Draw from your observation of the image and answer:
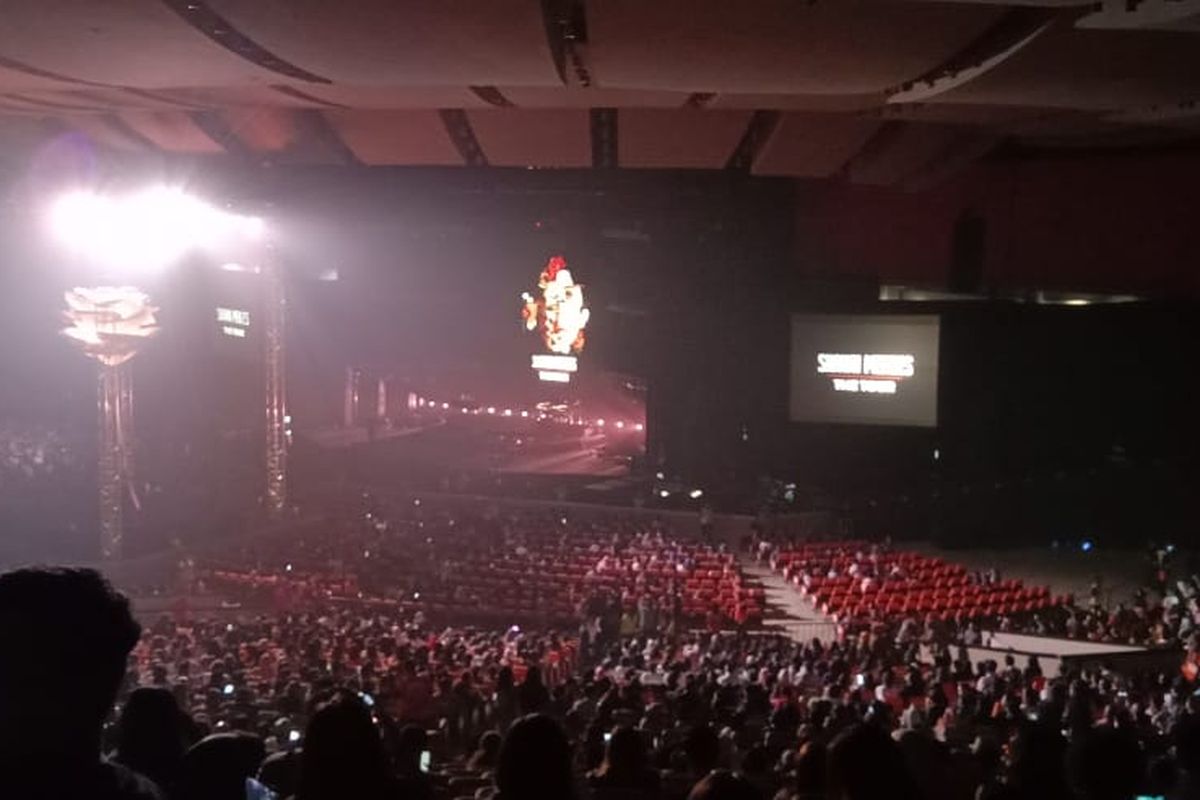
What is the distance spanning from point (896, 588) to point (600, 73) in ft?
36.7

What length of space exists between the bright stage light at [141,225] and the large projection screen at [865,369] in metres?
12.0

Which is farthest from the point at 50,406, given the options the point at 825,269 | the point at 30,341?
the point at 825,269

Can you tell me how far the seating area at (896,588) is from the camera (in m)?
18.0

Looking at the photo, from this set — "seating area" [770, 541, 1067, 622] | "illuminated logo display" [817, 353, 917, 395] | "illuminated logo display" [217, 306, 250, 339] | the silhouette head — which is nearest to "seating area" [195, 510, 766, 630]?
"seating area" [770, 541, 1067, 622]

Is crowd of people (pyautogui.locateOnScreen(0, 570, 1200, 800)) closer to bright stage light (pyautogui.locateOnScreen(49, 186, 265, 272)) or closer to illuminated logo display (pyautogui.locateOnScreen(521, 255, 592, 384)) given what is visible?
bright stage light (pyautogui.locateOnScreen(49, 186, 265, 272))

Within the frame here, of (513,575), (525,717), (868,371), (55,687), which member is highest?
(868,371)

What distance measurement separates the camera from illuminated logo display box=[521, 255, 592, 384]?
85.7ft

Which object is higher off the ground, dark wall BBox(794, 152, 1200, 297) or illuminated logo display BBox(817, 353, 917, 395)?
dark wall BBox(794, 152, 1200, 297)

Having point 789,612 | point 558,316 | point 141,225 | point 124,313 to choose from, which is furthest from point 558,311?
point 789,612

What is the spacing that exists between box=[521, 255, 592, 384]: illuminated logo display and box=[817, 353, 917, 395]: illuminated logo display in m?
5.81

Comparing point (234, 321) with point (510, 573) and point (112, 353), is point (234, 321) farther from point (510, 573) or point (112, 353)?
point (510, 573)

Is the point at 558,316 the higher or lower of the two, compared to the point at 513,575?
higher

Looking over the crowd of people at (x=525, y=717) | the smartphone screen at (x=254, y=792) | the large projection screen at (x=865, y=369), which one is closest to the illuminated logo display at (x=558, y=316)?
the large projection screen at (x=865, y=369)

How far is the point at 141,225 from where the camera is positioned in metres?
22.3
